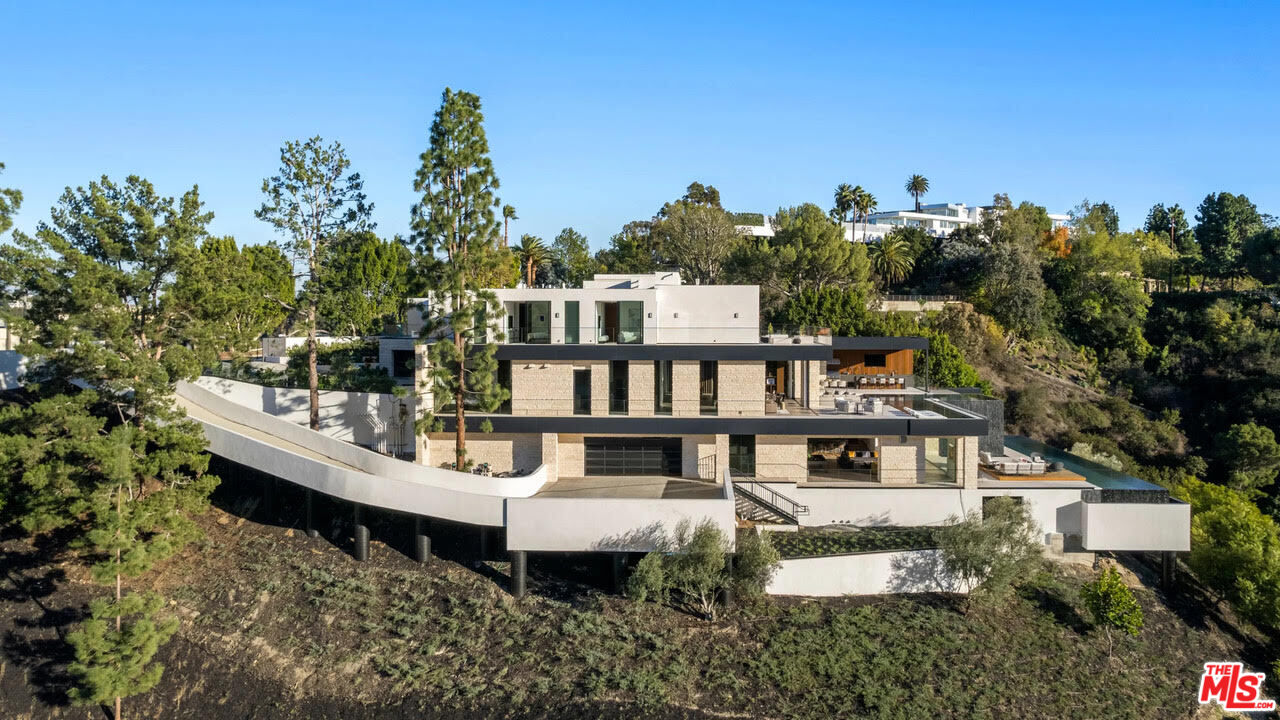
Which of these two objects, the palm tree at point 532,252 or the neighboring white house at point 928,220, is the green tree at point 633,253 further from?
the neighboring white house at point 928,220

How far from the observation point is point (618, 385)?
25.4m

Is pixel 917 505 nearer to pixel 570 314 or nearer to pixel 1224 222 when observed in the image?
pixel 570 314

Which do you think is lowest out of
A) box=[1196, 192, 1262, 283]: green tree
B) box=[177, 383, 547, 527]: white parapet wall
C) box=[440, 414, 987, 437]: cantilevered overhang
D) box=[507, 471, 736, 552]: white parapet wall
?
box=[507, 471, 736, 552]: white parapet wall

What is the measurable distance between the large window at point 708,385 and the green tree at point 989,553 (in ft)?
24.6

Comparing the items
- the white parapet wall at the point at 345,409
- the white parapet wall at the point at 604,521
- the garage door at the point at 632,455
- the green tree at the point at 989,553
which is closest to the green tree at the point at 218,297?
the white parapet wall at the point at 345,409

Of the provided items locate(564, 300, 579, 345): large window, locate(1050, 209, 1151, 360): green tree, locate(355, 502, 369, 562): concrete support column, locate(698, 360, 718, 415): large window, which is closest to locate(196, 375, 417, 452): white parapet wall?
locate(355, 502, 369, 562): concrete support column

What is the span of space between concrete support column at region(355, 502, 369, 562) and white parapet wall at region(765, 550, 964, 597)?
1058 cm

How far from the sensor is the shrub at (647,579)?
19.5m

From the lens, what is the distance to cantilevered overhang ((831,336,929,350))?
33312 mm

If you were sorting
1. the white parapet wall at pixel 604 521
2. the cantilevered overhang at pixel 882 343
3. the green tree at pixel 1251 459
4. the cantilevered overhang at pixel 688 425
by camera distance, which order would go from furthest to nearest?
1. the green tree at pixel 1251 459
2. the cantilevered overhang at pixel 882 343
3. the cantilevered overhang at pixel 688 425
4. the white parapet wall at pixel 604 521

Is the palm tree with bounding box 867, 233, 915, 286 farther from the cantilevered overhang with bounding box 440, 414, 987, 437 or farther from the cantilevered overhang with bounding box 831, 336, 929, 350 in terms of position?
the cantilevered overhang with bounding box 440, 414, 987, 437

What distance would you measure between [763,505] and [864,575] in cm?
334

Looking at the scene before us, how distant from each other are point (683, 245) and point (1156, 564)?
3846 centimetres

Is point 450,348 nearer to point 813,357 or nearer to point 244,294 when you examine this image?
point 244,294
